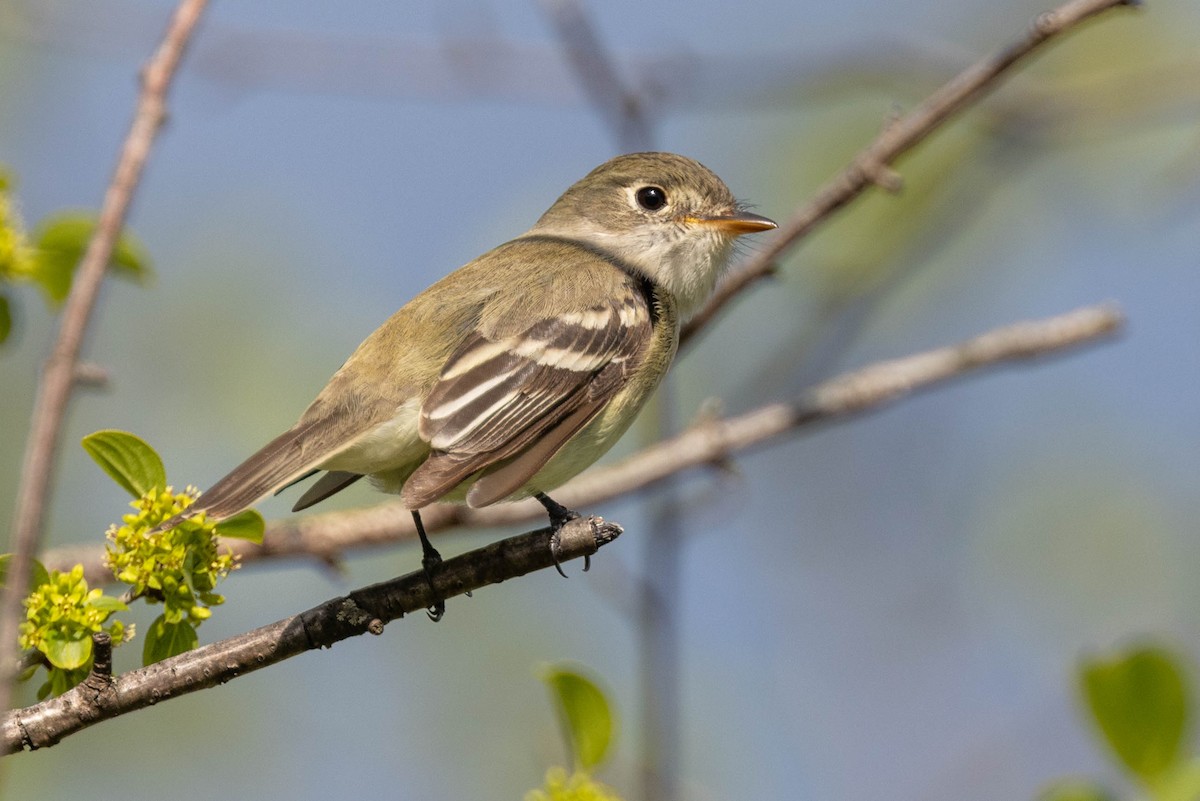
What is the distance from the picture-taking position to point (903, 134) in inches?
138

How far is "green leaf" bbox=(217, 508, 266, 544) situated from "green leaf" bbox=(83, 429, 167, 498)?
161mm

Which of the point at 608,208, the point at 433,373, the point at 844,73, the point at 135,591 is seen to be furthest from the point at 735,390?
the point at 135,591

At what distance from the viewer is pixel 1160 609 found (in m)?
6.77

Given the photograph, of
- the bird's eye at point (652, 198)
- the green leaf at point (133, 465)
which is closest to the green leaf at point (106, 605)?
the green leaf at point (133, 465)

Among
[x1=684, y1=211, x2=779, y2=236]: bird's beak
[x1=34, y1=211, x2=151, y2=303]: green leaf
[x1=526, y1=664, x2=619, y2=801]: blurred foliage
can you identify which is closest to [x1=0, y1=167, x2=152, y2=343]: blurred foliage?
[x1=34, y1=211, x2=151, y2=303]: green leaf

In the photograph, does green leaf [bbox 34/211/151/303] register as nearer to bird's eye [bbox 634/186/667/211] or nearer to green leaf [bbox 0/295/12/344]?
green leaf [bbox 0/295/12/344]

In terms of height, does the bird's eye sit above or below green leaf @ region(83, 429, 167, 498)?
above

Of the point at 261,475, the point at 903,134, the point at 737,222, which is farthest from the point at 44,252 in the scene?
the point at 737,222

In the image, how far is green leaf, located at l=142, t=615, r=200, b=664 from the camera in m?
2.47

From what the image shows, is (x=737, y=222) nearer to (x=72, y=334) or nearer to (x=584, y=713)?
(x=584, y=713)

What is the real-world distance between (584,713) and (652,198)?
9.71 ft

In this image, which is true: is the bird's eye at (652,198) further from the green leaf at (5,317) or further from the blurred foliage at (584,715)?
the blurred foliage at (584,715)

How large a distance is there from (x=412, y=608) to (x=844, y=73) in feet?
10.3

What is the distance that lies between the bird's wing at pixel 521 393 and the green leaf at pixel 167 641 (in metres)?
0.88
